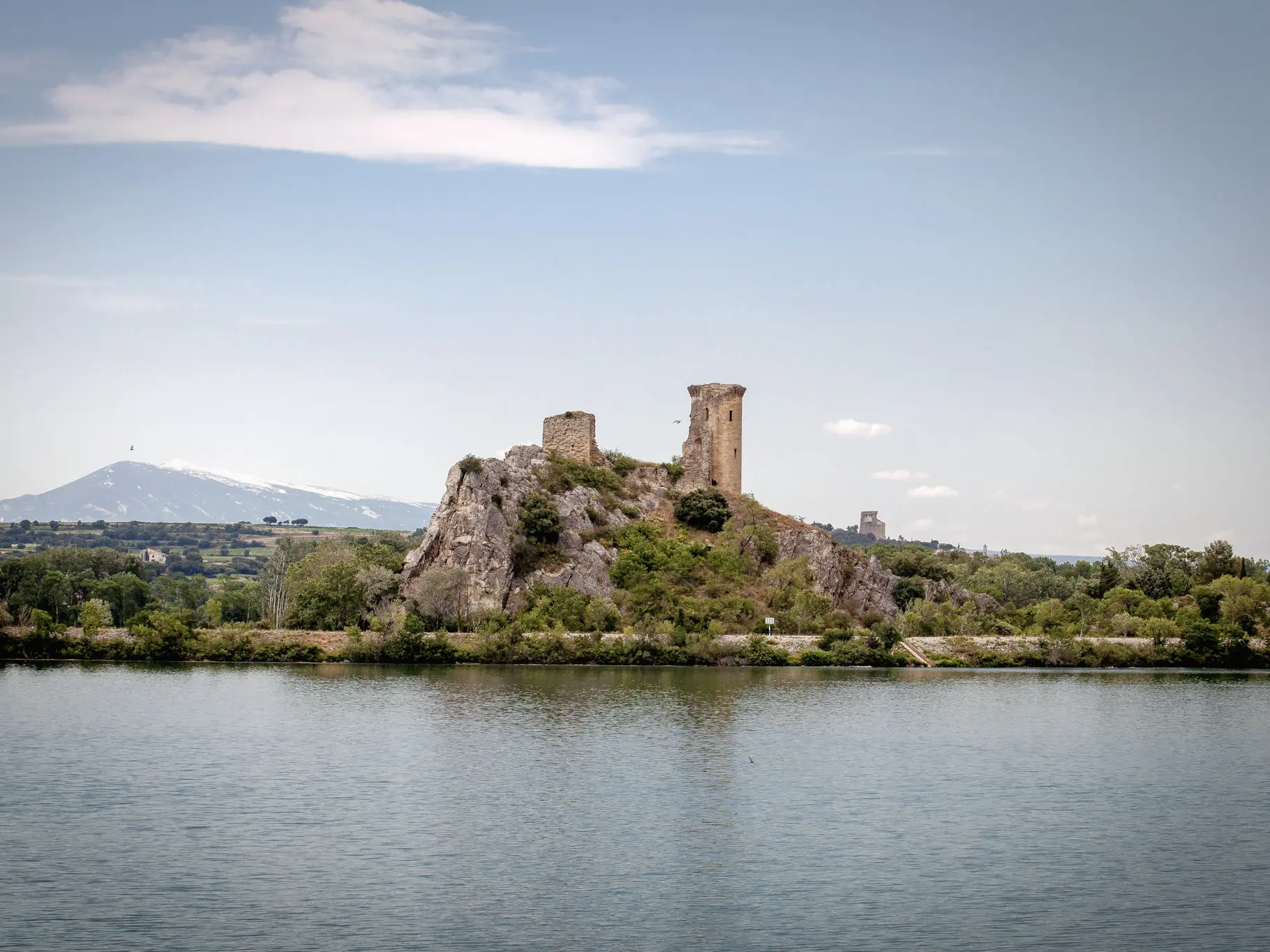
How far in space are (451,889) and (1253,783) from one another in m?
24.9

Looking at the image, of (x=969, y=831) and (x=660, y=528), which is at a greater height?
(x=660, y=528)

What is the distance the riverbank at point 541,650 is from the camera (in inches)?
2884

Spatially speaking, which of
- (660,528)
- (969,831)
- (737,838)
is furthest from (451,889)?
(660,528)

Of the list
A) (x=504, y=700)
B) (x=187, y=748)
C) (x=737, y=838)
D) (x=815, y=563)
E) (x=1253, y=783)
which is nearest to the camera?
(x=737, y=838)

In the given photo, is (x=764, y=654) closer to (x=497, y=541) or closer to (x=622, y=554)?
(x=622, y=554)

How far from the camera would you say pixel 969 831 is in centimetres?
3203

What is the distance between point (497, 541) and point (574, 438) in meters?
13.9

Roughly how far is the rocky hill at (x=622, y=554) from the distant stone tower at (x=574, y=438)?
1.02 metres

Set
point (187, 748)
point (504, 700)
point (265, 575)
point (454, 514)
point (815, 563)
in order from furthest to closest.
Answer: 1. point (265, 575)
2. point (815, 563)
3. point (454, 514)
4. point (504, 700)
5. point (187, 748)

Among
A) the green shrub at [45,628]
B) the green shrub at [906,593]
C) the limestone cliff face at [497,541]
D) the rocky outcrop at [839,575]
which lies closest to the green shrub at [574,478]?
the limestone cliff face at [497,541]

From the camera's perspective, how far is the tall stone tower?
9144 cm

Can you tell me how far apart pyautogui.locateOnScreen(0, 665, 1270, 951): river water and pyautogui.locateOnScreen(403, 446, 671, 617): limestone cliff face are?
66.9 feet

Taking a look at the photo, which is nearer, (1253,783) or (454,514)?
(1253,783)

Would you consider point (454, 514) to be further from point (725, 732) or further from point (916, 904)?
point (916, 904)
